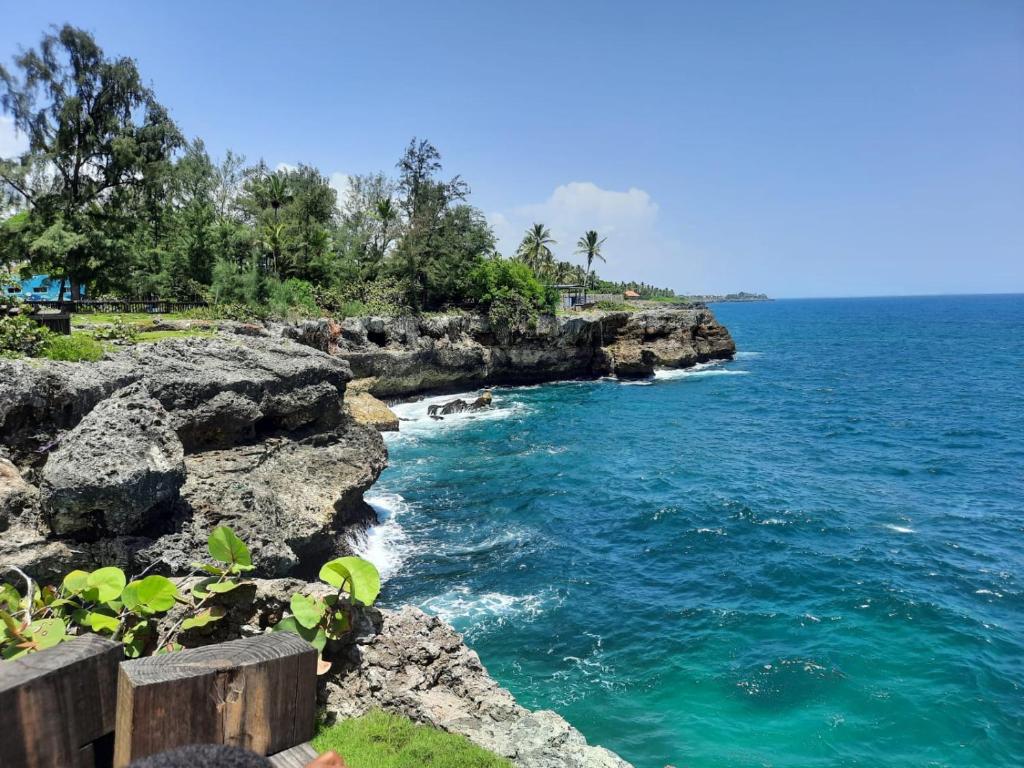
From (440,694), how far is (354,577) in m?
2.93

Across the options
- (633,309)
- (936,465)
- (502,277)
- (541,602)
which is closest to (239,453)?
(541,602)

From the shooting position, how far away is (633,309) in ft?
235

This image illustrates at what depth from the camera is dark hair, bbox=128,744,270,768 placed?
280cm

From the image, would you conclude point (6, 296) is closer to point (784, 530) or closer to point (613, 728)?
point (613, 728)

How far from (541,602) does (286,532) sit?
7.57 metres

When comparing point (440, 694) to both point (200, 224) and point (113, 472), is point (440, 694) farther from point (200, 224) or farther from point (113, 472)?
point (200, 224)

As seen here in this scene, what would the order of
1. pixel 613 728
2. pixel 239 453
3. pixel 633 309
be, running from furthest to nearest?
pixel 633 309 → pixel 239 453 → pixel 613 728

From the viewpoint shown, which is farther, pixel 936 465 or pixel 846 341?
pixel 846 341

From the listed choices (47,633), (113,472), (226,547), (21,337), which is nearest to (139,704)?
(47,633)

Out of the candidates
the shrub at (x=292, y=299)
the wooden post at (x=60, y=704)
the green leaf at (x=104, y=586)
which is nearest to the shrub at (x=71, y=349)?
the green leaf at (x=104, y=586)

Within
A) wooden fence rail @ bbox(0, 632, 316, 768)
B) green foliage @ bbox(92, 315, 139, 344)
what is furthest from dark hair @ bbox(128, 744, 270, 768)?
green foliage @ bbox(92, 315, 139, 344)

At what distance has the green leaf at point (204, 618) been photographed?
7445 millimetres

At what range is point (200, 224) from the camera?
1533 inches

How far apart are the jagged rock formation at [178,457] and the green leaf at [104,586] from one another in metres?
3.88
